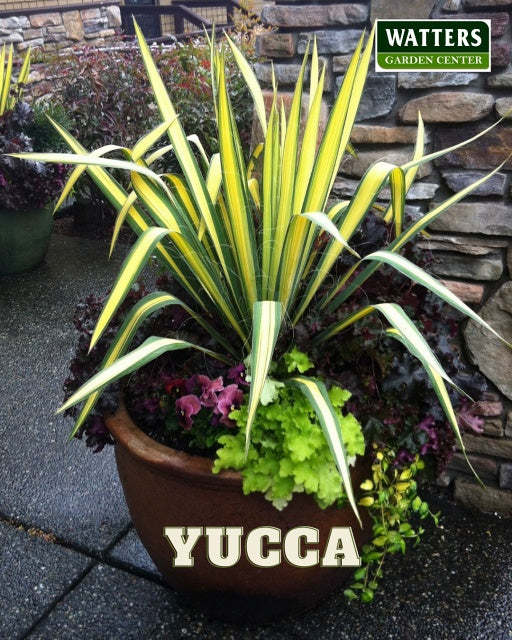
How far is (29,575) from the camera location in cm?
203

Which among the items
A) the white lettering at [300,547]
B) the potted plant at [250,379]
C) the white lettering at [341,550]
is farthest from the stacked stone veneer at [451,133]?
the white lettering at [300,547]

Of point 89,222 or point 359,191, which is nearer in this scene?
point 359,191

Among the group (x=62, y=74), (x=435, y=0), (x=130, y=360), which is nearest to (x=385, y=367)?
(x=130, y=360)

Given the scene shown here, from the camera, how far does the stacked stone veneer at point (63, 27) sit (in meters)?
A: 6.95

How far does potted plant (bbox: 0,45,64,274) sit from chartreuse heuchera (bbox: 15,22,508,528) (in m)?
2.12

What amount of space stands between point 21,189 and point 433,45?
8.23 feet

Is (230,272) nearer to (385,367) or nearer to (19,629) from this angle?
(385,367)

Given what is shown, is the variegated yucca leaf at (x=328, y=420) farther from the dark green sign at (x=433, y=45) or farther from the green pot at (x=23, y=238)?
the green pot at (x=23, y=238)

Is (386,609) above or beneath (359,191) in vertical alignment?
beneath

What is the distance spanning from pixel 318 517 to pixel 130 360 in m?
0.57

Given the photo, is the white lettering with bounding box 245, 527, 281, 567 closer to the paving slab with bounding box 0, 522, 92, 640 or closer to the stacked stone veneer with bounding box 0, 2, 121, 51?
the paving slab with bounding box 0, 522, 92, 640

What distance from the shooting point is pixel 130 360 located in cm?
146

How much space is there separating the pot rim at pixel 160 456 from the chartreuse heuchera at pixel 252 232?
108 mm

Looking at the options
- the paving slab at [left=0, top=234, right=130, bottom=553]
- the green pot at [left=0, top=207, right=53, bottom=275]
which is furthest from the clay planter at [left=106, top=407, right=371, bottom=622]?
the green pot at [left=0, top=207, right=53, bottom=275]
